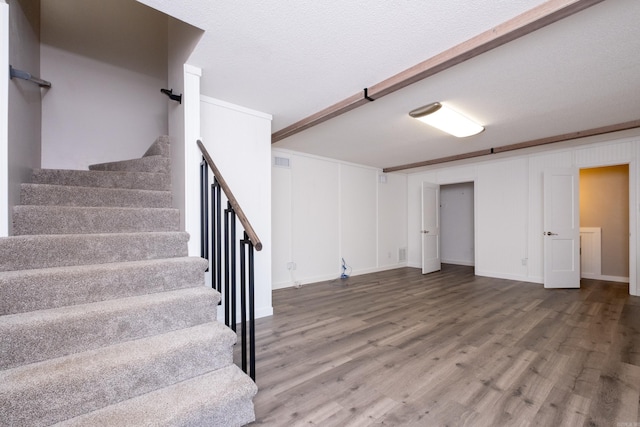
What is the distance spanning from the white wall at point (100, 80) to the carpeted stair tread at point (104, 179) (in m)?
0.85

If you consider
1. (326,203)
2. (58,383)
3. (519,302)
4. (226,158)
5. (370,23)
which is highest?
(370,23)

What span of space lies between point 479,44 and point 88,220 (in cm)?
304

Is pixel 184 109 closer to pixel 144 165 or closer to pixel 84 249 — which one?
pixel 144 165

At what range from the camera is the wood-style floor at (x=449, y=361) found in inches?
65.4

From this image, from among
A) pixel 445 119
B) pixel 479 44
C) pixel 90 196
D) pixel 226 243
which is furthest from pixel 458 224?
pixel 90 196

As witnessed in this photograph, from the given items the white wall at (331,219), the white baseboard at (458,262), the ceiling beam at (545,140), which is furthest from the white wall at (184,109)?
the white baseboard at (458,262)

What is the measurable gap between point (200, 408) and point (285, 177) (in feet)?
12.4

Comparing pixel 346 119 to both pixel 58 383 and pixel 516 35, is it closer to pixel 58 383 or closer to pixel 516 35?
pixel 516 35

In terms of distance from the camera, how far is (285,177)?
479 cm

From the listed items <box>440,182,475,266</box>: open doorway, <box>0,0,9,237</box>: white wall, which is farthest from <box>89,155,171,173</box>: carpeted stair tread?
<box>440,182,475,266</box>: open doorway

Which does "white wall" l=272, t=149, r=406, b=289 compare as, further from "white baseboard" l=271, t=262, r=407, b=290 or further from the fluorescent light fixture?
the fluorescent light fixture

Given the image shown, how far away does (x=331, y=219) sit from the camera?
546cm

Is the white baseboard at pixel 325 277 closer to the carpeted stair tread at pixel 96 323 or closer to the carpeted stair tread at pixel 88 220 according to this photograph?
the carpeted stair tread at pixel 88 220

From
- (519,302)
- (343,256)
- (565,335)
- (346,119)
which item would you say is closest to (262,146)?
(346,119)
